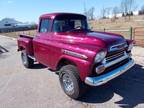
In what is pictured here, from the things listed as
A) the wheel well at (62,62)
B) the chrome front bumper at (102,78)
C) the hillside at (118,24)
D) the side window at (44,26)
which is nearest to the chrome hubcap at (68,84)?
the wheel well at (62,62)

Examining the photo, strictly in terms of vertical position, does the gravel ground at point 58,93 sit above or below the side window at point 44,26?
below

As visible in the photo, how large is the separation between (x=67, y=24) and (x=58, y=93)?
6.74 ft

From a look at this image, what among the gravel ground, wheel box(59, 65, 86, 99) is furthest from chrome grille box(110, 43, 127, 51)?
the gravel ground

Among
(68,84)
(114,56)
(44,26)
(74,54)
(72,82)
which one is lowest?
(68,84)

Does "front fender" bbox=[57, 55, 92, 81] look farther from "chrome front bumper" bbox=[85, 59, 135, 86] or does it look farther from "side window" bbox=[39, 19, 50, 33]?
"side window" bbox=[39, 19, 50, 33]

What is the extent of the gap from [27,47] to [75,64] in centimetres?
321

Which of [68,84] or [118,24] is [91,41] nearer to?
[68,84]

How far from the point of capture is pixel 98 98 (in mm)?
4871

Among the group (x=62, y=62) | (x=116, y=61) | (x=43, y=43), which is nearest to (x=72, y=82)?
(x=62, y=62)

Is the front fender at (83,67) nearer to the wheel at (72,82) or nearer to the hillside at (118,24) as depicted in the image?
the wheel at (72,82)

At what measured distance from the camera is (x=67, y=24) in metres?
5.81

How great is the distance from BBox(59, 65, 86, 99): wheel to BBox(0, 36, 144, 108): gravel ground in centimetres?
20

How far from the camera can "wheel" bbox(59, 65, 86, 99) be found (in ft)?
15.0

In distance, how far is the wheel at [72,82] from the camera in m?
4.56
